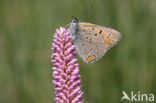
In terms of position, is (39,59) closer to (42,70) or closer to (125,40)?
(42,70)

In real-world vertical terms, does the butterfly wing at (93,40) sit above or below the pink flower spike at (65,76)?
above

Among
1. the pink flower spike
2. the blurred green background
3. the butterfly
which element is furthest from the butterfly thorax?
the blurred green background

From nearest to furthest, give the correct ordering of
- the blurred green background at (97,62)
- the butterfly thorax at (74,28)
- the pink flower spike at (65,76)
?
the pink flower spike at (65,76)
the butterfly thorax at (74,28)
the blurred green background at (97,62)

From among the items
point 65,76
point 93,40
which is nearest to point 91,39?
point 93,40

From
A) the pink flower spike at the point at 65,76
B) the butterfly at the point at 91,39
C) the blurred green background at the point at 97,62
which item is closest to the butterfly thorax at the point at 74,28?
the butterfly at the point at 91,39

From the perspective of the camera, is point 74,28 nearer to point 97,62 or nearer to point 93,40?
point 93,40

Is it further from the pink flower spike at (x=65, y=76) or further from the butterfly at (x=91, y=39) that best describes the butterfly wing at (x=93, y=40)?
the pink flower spike at (x=65, y=76)
